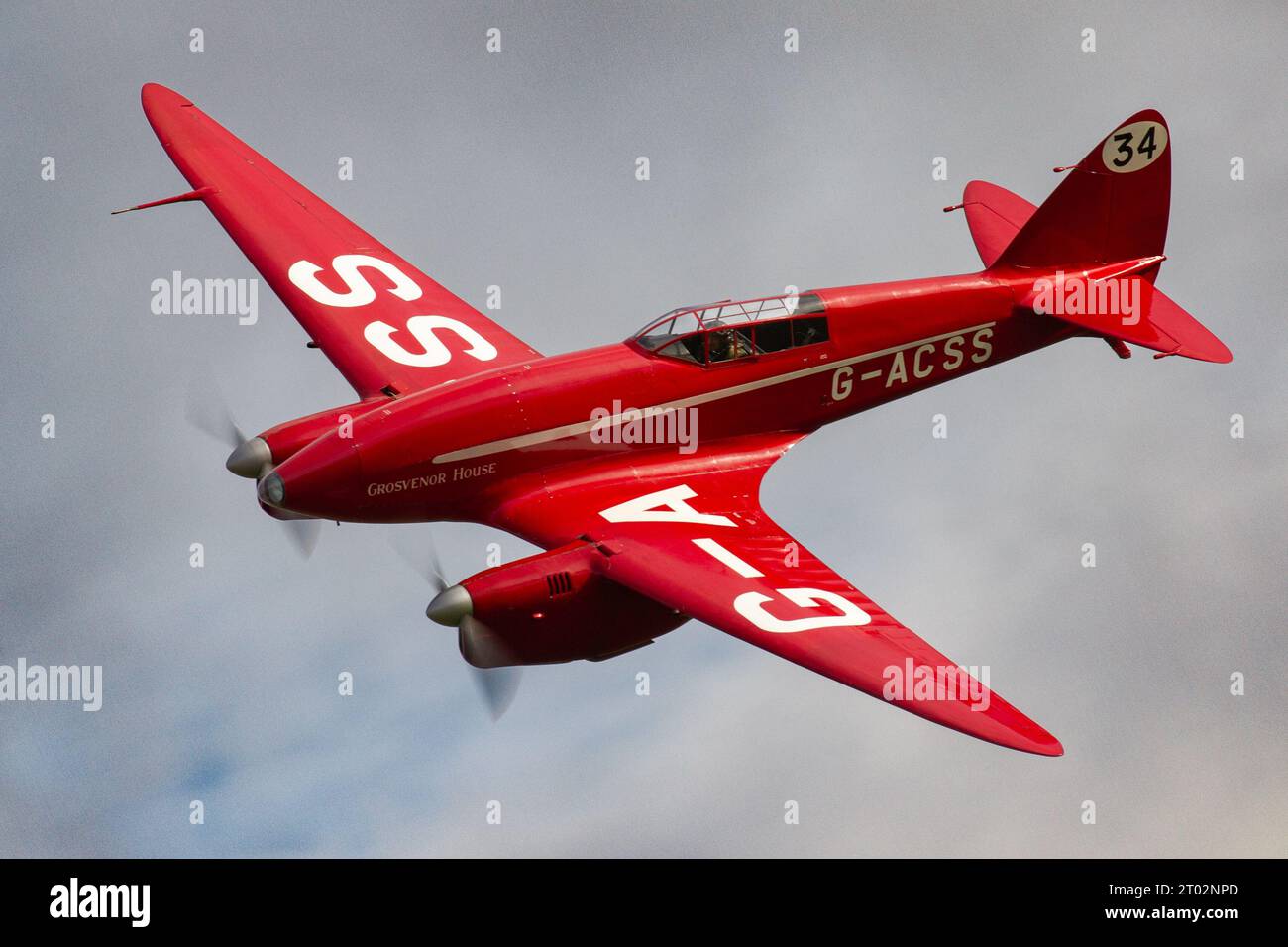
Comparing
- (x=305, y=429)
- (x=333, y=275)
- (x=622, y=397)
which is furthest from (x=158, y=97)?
(x=622, y=397)

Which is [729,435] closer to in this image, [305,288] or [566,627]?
[566,627]

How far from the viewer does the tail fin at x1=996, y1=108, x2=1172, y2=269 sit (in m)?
27.4

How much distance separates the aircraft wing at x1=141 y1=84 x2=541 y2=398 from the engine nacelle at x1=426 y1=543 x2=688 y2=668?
14.9ft

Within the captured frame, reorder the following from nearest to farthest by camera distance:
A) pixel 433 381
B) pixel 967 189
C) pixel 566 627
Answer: pixel 566 627 < pixel 433 381 < pixel 967 189

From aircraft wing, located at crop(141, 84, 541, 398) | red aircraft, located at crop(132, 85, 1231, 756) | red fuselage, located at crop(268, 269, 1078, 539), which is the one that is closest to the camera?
red aircraft, located at crop(132, 85, 1231, 756)

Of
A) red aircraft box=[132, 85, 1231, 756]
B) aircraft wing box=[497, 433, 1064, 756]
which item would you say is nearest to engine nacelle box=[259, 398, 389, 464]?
red aircraft box=[132, 85, 1231, 756]

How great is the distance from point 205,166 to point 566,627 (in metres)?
11.9

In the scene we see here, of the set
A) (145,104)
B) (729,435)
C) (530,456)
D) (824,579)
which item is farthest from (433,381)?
(145,104)

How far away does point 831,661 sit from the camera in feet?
70.4

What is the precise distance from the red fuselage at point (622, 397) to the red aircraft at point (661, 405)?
0.10 feet

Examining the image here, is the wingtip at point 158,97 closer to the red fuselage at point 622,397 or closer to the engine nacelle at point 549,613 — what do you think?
the red fuselage at point 622,397

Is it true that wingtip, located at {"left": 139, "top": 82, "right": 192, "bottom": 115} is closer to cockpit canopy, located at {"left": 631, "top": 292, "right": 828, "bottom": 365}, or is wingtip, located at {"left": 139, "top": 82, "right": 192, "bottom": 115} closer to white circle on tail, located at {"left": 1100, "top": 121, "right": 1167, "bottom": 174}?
cockpit canopy, located at {"left": 631, "top": 292, "right": 828, "bottom": 365}

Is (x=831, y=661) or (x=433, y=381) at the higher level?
(x=433, y=381)

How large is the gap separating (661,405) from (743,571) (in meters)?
3.11
